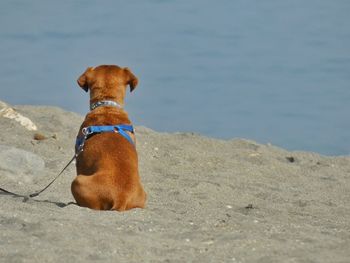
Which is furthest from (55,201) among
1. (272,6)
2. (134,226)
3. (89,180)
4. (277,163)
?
(272,6)

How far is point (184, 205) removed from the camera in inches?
385

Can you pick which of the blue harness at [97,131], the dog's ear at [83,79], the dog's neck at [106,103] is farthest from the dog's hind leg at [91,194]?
the dog's ear at [83,79]

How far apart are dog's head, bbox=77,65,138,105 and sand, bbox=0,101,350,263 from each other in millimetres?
1074

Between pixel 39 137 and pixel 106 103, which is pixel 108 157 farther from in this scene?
pixel 39 137

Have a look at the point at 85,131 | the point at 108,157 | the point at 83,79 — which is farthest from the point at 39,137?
the point at 108,157

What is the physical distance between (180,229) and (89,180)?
1.05m

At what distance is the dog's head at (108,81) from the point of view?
30.7 ft

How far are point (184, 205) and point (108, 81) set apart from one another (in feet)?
4.76

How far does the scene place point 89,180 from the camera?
841cm

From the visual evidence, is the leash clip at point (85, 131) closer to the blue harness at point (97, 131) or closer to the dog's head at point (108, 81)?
the blue harness at point (97, 131)

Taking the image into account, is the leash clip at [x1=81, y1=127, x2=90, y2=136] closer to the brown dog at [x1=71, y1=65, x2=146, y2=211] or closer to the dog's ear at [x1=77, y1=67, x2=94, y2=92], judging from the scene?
the brown dog at [x1=71, y1=65, x2=146, y2=211]

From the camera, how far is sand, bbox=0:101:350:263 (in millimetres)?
7023

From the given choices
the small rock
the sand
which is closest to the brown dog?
the sand

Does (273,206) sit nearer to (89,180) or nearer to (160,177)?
(160,177)
